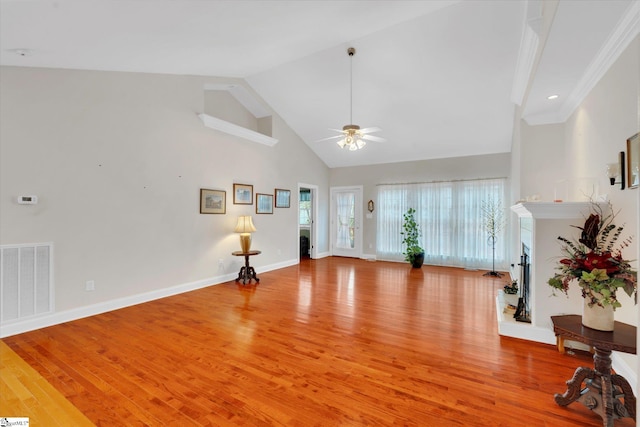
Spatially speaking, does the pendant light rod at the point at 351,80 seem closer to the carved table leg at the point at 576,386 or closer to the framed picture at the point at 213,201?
the framed picture at the point at 213,201

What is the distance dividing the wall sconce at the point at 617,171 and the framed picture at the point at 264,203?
17.8 ft

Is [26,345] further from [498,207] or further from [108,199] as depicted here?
[498,207]

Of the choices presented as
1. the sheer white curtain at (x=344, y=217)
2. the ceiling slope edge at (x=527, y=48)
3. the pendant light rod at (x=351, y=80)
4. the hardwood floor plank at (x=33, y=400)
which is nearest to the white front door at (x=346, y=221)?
the sheer white curtain at (x=344, y=217)

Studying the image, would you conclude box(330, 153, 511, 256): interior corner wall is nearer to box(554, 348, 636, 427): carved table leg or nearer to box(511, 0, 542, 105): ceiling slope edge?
box(511, 0, 542, 105): ceiling slope edge

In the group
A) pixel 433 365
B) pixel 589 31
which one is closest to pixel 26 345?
pixel 433 365

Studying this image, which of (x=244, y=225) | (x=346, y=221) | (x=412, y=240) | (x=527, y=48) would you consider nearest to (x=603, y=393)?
(x=527, y=48)

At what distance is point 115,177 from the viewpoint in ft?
13.3

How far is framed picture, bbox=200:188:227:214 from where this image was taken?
17.2 ft

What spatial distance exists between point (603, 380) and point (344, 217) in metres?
7.08

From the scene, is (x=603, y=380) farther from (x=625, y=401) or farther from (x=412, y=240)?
(x=412, y=240)

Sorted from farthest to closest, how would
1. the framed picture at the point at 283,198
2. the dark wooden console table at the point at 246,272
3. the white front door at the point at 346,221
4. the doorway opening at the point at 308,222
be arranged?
the white front door at the point at 346,221, the doorway opening at the point at 308,222, the framed picture at the point at 283,198, the dark wooden console table at the point at 246,272

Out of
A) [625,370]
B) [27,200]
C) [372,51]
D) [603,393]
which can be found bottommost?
[625,370]

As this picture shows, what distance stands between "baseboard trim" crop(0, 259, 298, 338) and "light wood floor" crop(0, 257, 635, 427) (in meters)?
0.13

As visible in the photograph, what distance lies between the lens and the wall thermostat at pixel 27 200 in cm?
326
